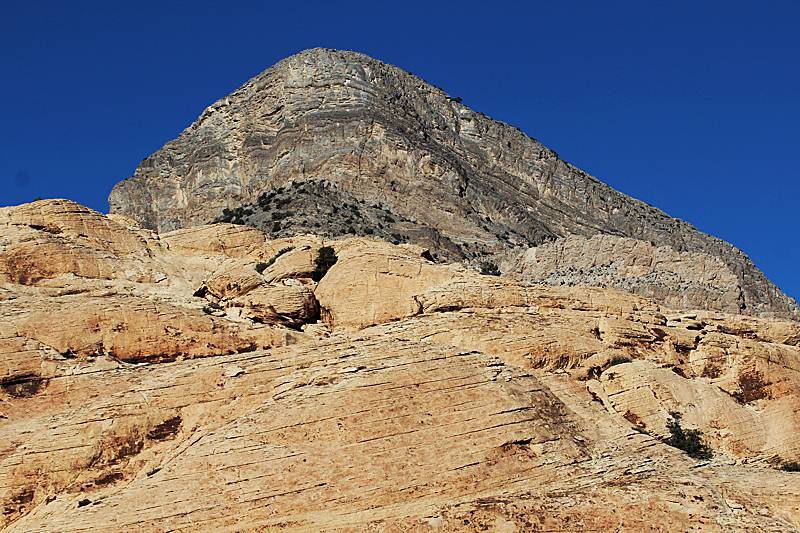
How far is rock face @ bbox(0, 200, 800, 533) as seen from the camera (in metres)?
23.2

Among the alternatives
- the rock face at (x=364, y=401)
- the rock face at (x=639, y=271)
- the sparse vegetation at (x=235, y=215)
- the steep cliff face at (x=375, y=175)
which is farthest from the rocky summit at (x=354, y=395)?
the sparse vegetation at (x=235, y=215)

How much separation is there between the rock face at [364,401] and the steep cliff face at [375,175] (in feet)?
146

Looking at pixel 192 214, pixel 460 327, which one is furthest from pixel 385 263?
pixel 192 214

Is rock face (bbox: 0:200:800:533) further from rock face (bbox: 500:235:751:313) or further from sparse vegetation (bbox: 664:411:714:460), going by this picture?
rock face (bbox: 500:235:751:313)

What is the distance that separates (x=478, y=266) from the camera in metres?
77.6

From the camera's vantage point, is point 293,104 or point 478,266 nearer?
point 478,266

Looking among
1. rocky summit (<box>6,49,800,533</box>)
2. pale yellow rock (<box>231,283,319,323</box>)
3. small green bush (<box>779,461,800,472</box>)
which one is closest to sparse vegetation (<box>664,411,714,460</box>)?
rocky summit (<box>6,49,800,533</box>)

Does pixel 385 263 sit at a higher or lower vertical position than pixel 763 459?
higher

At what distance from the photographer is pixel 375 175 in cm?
10194

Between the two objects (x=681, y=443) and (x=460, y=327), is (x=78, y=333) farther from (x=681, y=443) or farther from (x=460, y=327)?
(x=681, y=443)

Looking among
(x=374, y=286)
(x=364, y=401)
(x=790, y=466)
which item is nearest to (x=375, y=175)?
(x=374, y=286)

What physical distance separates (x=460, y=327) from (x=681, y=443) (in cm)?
808

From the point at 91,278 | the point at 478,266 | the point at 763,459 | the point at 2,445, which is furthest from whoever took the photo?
the point at 478,266

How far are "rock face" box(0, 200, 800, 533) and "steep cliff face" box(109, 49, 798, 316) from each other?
44.5 m
